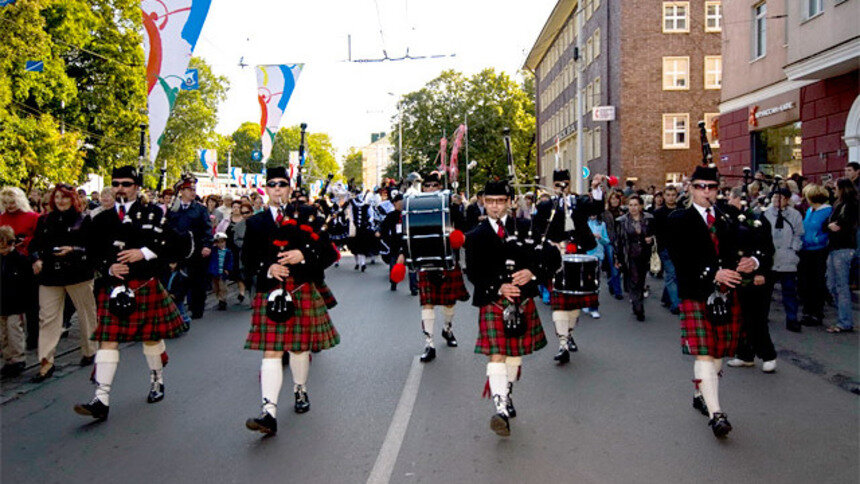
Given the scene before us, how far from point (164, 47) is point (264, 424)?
20.8 ft

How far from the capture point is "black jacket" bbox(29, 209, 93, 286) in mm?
7629

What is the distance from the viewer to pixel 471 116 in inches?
2739

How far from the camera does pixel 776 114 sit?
790 inches

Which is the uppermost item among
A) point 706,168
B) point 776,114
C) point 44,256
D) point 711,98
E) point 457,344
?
point 711,98

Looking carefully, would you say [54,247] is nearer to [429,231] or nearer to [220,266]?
[429,231]

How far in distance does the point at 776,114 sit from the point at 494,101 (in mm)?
51516

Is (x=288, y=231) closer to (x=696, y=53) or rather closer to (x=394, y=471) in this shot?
(x=394, y=471)

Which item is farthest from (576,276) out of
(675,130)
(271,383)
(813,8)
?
(675,130)

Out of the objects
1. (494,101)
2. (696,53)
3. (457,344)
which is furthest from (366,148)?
(457,344)

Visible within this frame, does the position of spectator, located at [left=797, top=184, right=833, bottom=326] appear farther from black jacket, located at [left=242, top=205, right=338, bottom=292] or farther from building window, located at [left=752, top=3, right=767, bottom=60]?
building window, located at [left=752, top=3, right=767, bottom=60]

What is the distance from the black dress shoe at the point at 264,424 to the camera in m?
5.32

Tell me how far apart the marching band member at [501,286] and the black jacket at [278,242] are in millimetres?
1199

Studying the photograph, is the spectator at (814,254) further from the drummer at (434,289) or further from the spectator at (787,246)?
the drummer at (434,289)

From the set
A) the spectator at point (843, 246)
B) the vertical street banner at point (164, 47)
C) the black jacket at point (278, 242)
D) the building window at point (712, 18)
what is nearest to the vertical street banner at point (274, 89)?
the vertical street banner at point (164, 47)
